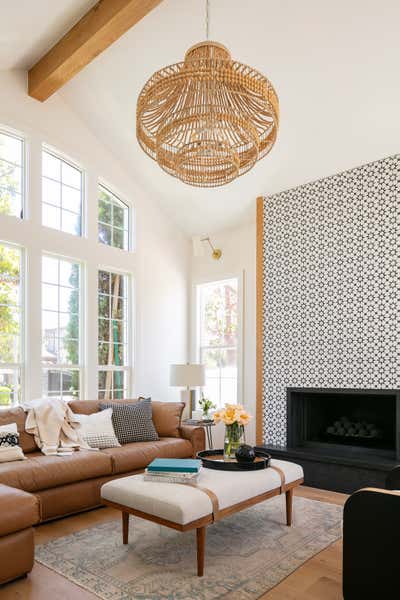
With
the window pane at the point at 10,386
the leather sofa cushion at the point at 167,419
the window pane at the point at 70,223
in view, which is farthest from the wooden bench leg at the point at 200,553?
the window pane at the point at 70,223

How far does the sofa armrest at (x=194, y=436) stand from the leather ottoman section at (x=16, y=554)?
7.77 ft

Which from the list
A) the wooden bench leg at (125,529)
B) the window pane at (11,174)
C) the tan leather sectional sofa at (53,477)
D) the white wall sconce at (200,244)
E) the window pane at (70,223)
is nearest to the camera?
the tan leather sectional sofa at (53,477)

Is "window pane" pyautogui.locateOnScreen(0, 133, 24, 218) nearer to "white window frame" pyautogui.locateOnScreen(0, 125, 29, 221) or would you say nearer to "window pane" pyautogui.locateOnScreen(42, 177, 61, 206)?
"white window frame" pyautogui.locateOnScreen(0, 125, 29, 221)

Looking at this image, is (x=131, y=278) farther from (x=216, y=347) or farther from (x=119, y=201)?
(x=216, y=347)

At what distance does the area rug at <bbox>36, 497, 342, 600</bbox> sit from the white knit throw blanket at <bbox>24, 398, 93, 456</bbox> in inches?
31.7

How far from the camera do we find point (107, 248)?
5.64m

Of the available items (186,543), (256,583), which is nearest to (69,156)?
(186,543)

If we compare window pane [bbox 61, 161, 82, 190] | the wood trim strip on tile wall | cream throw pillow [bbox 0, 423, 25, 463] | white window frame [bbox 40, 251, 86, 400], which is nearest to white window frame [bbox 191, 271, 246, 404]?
the wood trim strip on tile wall

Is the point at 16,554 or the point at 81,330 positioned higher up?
the point at 81,330

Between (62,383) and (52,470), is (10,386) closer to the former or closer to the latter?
(62,383)

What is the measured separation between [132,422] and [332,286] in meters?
2.37

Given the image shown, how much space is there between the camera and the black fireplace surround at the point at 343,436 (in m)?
4.36

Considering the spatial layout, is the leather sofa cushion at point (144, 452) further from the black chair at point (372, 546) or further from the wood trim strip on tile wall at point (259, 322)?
the black chair at point (372, 546)

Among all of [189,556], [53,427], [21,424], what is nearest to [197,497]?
[189,556]
